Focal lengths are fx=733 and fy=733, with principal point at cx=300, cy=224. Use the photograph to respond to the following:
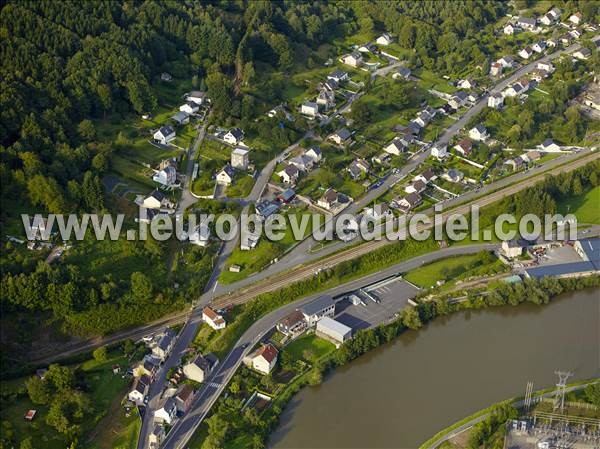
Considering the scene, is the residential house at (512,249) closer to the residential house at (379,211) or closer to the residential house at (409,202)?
the residential house at (409,202)

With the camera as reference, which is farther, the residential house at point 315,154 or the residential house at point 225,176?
the residential house at point 315,154

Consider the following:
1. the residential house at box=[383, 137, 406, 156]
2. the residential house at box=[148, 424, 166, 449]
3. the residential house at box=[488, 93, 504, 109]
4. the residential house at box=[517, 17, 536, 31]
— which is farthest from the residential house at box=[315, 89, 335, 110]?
the residential house at box=[148, 424, 166, 449]

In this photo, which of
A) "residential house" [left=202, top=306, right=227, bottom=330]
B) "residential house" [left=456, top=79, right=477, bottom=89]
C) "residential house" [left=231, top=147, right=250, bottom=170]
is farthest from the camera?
"residential house" [left=456, top=79, right=477, bottom=89]

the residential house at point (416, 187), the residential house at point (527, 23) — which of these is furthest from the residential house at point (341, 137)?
the residential house at point (527, 23)

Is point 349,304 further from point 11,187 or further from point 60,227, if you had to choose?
point 11,187

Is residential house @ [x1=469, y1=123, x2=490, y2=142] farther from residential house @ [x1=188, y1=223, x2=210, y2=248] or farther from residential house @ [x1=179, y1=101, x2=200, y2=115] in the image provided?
residential house @ [x1=188, y1=223, x2=210, y2=248]

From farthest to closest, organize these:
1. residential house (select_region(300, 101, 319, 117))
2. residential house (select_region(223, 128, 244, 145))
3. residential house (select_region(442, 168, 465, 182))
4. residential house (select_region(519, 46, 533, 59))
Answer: residential house (select_region(519, 46, 533, 59)) < residential house (select_region(300, 101, 319, 117)) < residential house (select_region(223, 128, 244, 145)) < residential house (select_region(442, 168, 465, 182))
